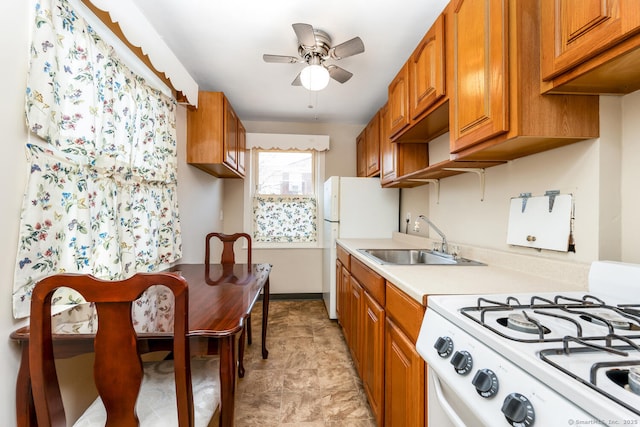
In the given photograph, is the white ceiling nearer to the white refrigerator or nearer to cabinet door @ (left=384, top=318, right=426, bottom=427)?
the white refrigerator

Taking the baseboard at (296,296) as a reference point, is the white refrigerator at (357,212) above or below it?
above

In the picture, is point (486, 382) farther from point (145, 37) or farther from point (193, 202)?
point (193, 202)

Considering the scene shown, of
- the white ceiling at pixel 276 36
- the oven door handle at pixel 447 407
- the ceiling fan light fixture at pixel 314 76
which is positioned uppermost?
the white ceiling at pixel 276 36

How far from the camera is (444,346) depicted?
743 millimetres

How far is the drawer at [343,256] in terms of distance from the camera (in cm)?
227

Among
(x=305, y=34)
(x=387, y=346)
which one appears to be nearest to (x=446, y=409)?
(x=387, y=346)

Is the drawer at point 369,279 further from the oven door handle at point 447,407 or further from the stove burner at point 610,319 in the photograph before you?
the stove burner at point 610,319

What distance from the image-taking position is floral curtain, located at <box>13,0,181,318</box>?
101 cm

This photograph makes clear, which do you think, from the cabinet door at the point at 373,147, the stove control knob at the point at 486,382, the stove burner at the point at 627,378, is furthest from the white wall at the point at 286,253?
the stove burner at the point at 627,378

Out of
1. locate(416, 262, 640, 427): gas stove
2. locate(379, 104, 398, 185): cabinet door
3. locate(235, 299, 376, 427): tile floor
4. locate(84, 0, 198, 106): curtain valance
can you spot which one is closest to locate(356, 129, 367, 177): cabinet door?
locate(379, 104, 398, 185): cabinet door

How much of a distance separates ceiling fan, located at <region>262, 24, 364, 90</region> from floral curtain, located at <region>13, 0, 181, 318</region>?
0.97 metres

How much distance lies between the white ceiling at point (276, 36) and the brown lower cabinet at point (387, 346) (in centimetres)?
157

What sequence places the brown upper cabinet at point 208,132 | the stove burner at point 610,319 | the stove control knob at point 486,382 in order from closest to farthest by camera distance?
the stove control knob at point 486,382, the stove burner at point 610,319, the brown upper cabinet at point 208,132

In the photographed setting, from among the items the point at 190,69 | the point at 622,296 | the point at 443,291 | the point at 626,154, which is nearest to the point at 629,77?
the point at 626,154
